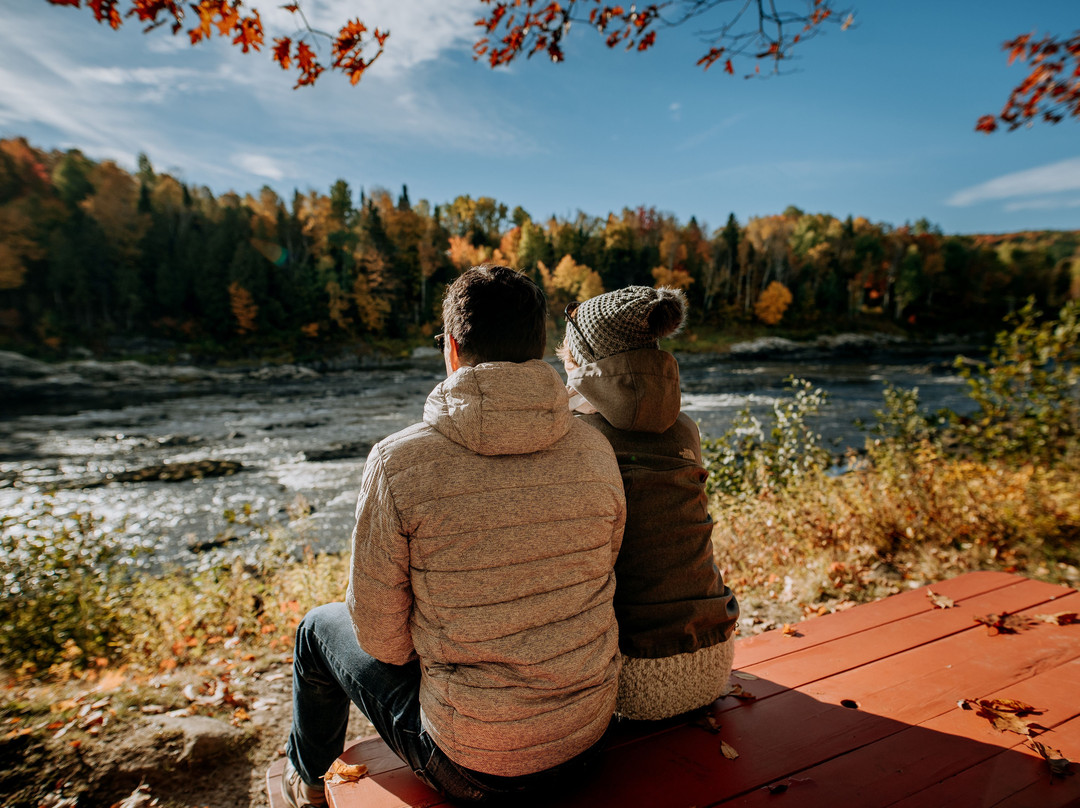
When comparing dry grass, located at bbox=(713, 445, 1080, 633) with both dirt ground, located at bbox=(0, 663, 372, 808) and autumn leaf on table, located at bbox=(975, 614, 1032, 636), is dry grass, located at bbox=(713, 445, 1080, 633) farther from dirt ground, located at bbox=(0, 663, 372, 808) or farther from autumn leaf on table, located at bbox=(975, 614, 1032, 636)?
dirt ground, located at bbox=(0, 663, 372, 808)

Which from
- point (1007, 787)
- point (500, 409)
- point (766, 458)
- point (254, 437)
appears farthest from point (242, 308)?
point (1007, 787)

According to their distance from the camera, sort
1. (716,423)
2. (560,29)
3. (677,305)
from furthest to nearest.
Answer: (716,423), (560,29), (677,305)

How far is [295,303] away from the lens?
132ft

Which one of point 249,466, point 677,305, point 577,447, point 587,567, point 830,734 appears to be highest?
point 677,305

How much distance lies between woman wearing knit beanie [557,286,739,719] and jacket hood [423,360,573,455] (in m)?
0.36

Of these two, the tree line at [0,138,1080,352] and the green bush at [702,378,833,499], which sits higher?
the tree line at [0,138,1080,352]

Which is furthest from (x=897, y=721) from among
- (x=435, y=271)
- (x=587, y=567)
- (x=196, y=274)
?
(x=196, y=274)

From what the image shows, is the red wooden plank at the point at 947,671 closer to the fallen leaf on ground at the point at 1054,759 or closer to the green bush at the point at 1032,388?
the fallen leaf on ground at the point at 1054,759

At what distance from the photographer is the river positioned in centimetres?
894

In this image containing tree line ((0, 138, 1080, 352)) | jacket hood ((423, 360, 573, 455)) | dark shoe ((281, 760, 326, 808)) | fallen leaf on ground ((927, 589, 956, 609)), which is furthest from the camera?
tree line ((0, 138, 1080, 352))

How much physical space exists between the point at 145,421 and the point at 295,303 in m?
24.2

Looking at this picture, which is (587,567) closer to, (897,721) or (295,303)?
(897,721)

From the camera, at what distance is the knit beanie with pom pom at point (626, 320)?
58.7 inches

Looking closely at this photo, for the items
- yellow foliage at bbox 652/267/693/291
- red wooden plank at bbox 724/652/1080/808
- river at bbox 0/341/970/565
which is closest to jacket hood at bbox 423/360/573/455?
red wooden plank at bbox 724/652/1080/808
